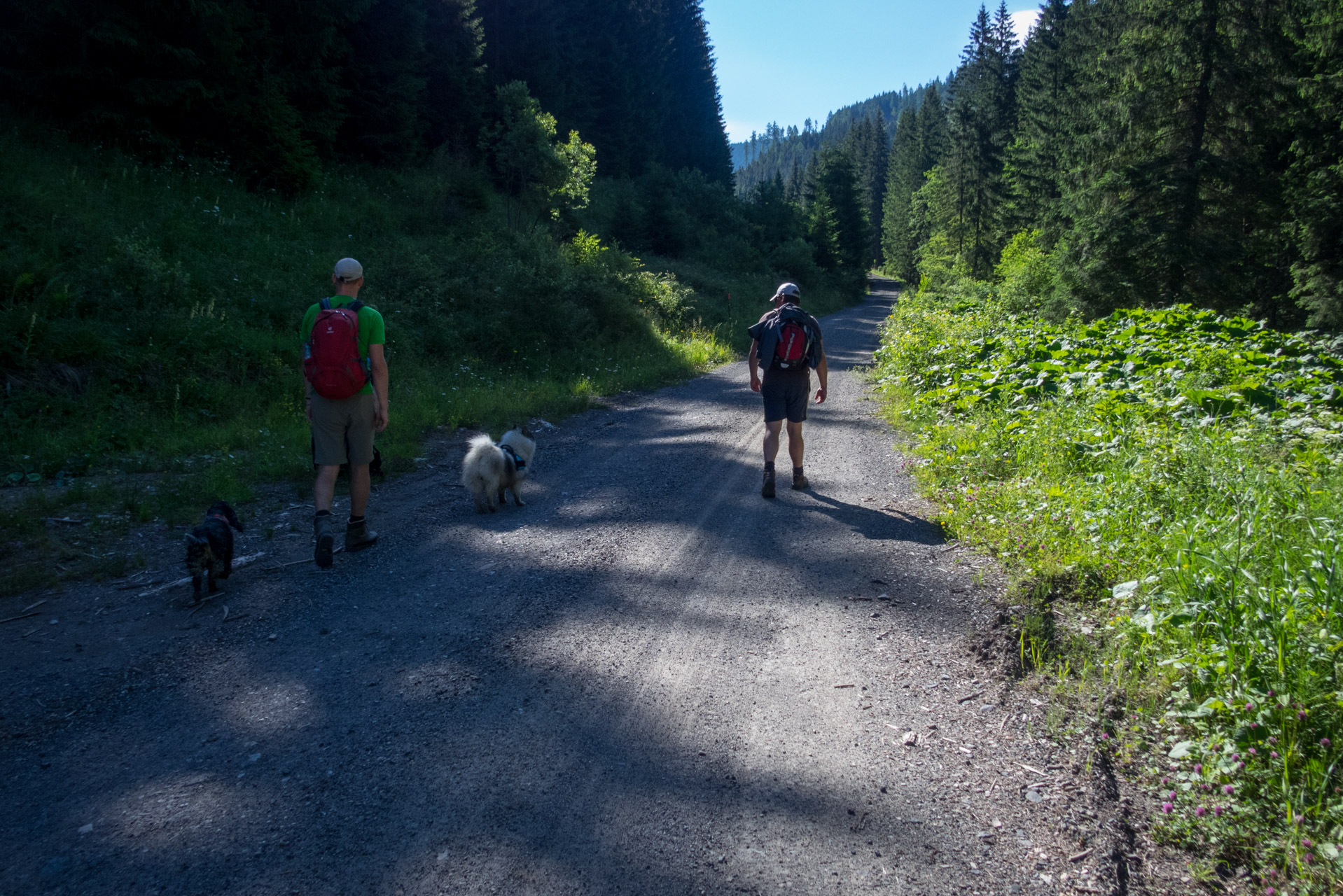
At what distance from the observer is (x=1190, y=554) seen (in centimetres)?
376

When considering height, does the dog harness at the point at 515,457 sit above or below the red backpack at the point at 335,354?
below

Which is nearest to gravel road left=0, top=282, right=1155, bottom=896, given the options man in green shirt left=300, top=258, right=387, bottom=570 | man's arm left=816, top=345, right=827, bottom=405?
man in green shirt left=300, top=258, right=387, bottom=570

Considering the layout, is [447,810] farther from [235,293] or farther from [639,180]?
[639,180]

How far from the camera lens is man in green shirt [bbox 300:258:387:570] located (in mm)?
5449

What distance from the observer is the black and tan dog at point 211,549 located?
4762 millimetres

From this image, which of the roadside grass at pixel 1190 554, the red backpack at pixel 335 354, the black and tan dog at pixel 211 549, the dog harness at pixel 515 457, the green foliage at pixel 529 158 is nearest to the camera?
the roadside grass at pixel 1190 554

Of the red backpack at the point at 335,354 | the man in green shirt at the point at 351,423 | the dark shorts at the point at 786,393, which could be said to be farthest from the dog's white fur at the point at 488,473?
the dark shorts at the point at 786,393

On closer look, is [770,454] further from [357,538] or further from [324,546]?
[324,546]

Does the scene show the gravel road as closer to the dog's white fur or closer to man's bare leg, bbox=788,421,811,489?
the dog's white fur

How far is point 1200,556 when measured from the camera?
12.2 feet

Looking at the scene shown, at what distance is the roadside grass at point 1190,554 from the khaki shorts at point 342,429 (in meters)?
4.98

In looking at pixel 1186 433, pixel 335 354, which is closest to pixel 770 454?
pixel 1186 433

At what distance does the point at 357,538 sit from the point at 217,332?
6.33m

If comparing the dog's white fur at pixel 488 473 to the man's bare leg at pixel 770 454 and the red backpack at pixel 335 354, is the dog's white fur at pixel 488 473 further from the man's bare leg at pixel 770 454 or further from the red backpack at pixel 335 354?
the man's bare leg at pixel 770 454
